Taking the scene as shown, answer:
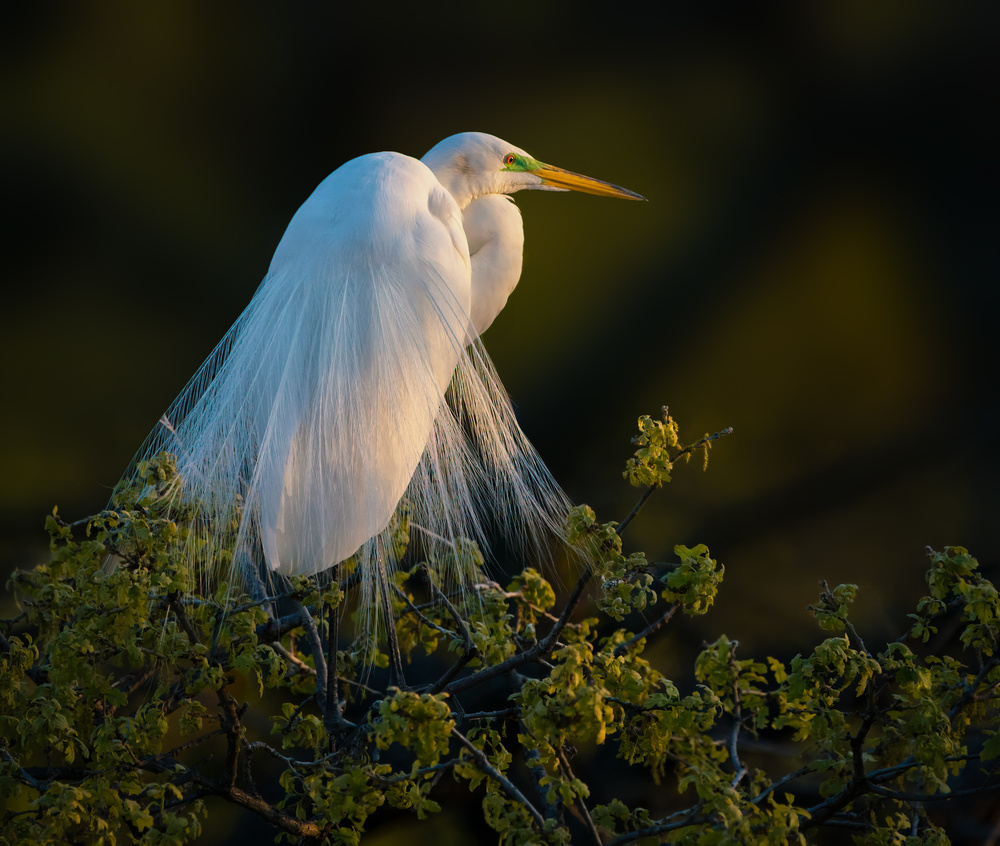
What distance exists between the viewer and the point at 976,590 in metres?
0.72

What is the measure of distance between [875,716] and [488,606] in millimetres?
515

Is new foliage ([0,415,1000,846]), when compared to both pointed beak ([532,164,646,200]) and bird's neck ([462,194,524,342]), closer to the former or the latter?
bird's neck ([462,194,524,342])

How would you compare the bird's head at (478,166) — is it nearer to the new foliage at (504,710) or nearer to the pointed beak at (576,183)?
the pointed beak at (576,183)

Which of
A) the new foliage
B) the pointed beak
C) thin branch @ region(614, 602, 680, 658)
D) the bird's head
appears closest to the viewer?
the new foliage

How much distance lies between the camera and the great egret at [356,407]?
3.40ft

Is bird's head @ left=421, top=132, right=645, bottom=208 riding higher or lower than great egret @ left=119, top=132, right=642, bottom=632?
higher

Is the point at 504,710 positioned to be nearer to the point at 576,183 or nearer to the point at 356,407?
the point at 356,407

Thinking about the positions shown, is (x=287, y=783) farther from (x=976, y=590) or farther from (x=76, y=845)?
(x=976, y=590)

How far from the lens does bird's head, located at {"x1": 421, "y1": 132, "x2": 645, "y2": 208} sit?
1368 mm

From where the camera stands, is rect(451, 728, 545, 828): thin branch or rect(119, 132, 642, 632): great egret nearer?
rect(451, 728, 545, 828): thin branch

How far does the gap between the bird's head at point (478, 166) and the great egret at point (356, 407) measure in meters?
0.16

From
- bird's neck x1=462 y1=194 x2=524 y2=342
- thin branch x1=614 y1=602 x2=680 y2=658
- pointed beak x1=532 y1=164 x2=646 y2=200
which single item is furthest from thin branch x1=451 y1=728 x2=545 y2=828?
pointed beak x1=532 y1=164 x2=646 y2=200

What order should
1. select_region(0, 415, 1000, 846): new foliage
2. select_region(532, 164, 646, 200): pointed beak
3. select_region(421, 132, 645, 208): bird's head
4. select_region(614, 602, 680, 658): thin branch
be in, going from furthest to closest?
1. select_region(532, 164, 646, 200): pointed beak
2. select_region(421, 132, 645, 208): bird's head
3. select_region(614, 602, 680, 658): thin branch
4. select_region(0, 415, 1000, 846): new foliage

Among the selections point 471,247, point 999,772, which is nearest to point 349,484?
point 471,247
